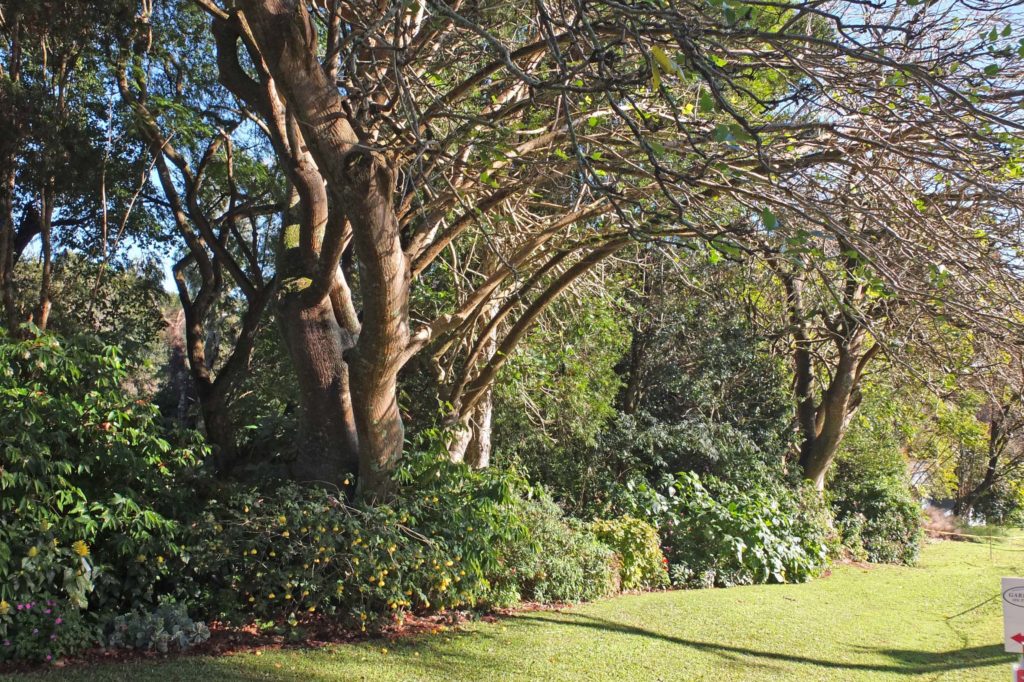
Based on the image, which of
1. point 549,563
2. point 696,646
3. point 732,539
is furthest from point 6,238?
point 732,539

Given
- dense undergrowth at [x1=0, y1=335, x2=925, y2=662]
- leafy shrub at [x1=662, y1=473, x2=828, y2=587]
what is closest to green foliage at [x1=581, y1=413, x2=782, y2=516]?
leafy shrub at [x1=662, y1=473, x2=828, y2=587]

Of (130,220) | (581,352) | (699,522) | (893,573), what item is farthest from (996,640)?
(130,220)

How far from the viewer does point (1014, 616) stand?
627 centimetres

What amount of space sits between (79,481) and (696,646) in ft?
20.2

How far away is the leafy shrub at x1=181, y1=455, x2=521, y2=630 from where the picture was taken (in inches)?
295

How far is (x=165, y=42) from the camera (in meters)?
12.0

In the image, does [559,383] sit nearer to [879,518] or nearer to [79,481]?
[79,481]

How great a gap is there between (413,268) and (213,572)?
361 cm

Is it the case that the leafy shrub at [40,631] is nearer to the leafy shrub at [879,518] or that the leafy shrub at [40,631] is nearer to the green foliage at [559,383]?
the green foliage at [559,383]

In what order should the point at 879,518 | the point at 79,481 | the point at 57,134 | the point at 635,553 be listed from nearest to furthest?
1. the point at 79,481
2. the point at 57,134
3. the point at 635,553
4. the point at 879,518

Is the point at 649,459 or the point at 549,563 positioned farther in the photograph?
the point at 649,459

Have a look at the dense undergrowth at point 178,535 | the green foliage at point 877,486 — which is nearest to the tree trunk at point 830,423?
the green foliage at point 877,486

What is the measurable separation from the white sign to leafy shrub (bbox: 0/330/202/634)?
675cm

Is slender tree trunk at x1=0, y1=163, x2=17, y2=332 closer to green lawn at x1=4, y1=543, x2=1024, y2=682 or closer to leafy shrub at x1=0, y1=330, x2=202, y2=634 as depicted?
leafy shrub at x1=0, y1=330, x2=202, y2=634
